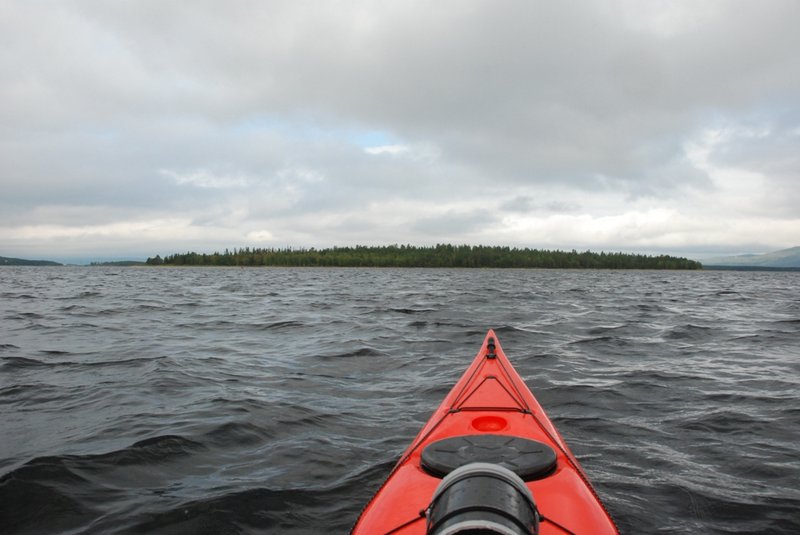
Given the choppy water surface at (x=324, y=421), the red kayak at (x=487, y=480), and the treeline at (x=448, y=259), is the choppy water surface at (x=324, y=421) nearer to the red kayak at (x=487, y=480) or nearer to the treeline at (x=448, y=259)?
the red kayak at (x=487, y=480)

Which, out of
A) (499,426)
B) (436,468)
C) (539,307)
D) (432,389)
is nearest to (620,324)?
(539,307)

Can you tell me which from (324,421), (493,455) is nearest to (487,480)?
(493,455)

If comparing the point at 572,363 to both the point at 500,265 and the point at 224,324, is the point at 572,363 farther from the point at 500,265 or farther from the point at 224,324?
the point at 500,265

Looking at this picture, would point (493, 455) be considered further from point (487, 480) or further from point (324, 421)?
point (324, 421)

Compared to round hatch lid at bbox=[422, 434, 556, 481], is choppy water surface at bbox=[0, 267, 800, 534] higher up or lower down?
lower down

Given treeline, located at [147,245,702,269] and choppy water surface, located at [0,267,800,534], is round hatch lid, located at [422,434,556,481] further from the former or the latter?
treeline, located at [147,245,702,269]

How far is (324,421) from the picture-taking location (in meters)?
7.03

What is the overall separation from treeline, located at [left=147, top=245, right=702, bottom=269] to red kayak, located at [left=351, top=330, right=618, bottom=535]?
131 meters

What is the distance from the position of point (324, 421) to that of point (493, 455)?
3936mm

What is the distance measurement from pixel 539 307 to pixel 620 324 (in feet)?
22.6

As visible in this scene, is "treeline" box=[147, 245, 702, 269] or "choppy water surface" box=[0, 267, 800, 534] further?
"treeline" box=[147, 245, 702, 269]

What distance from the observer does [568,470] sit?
3557 millimetres

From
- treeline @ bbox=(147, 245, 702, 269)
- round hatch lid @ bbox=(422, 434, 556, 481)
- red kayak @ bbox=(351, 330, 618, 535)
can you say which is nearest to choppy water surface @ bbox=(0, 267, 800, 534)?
red kayak @ bbox=(351, 330, 618, 535)

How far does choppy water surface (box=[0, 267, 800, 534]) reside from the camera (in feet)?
15.1
